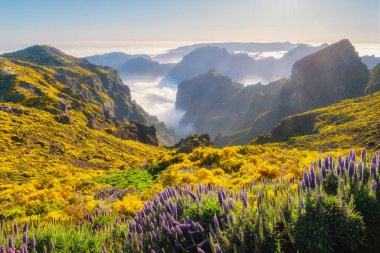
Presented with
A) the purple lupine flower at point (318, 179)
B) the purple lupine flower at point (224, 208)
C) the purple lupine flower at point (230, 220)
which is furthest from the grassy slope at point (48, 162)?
the purple lupine flower at point (318, 179)

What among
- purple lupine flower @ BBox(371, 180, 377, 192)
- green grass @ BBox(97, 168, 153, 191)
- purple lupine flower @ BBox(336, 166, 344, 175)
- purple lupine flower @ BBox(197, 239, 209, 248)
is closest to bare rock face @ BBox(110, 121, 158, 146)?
green grass @ BBox(97, 168, 153, 191)

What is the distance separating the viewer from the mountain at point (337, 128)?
48156 mm

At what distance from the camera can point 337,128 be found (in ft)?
221

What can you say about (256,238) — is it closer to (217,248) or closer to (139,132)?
(217,248)

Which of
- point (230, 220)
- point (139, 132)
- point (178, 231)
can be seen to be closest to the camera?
point (230, 220)

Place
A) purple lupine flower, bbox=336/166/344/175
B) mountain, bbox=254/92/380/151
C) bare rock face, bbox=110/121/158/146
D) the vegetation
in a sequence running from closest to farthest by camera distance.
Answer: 1. the vegetation
2. purple lupine flower, bbox=336/166/344/175
3. mountain, bbox=254/92/380/151
4. bare rock face, bbox=110/121/158/146

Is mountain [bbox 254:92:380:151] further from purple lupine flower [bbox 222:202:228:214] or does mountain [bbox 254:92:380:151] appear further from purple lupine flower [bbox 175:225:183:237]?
purple lupine flower [bbox 175:225:183:237]

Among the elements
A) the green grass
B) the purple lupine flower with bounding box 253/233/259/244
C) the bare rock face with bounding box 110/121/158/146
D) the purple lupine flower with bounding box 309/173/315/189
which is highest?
the purple lupine flower with bounding box 309/173/315/189

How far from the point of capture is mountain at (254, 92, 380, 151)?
158 ft

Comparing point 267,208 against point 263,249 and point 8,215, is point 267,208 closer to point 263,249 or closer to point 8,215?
point 263,249

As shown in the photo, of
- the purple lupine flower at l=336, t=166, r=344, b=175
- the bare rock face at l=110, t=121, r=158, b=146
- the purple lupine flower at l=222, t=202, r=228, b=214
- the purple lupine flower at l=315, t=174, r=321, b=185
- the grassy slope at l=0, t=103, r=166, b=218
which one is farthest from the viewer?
the bare rock face at l=110, t=121, r=158, b=146

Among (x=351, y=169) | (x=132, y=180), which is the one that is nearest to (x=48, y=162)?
(x=132, y=180)

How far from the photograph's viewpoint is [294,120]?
11825cm

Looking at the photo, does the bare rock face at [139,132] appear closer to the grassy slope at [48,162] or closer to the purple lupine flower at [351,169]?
the grassy slope at [48,162]
